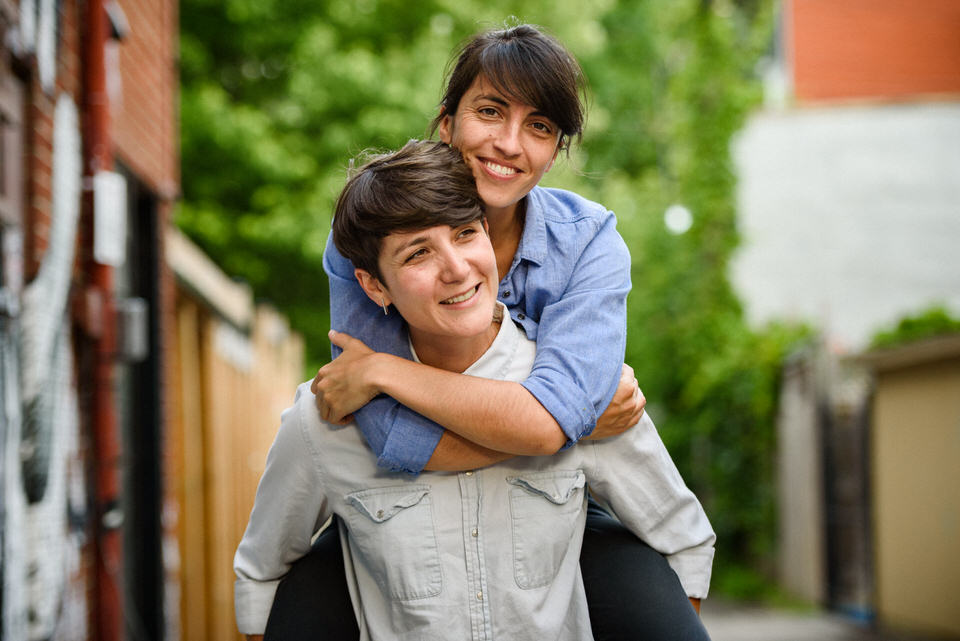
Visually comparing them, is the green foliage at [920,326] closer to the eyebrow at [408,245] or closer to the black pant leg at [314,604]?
the black pant leg at [314,604]

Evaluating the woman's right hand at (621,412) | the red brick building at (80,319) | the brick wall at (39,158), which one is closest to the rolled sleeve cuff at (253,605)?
the woman's right hand at (621,412)

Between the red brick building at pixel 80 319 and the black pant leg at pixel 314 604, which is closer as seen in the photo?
the black pant leg at pixel 314 604

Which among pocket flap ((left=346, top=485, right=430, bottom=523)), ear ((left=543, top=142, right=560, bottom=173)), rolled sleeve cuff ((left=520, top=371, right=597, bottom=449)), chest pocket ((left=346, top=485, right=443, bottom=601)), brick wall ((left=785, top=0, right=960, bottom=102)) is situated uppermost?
brick wall ((left=785, top=0, right=960, bottom=102))

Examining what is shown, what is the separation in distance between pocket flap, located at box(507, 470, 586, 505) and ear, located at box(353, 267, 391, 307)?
1.50 feet

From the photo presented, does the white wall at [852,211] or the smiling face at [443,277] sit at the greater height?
the white wall at [852,211]

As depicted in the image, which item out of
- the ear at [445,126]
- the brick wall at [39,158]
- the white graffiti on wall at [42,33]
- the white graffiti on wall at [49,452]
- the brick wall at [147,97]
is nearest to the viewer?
the ear at [445,126]

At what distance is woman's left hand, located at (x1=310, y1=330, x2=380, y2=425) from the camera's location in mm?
2129

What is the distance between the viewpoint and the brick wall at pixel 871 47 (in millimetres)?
19453

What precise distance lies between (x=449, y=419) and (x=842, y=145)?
14676 millimetres

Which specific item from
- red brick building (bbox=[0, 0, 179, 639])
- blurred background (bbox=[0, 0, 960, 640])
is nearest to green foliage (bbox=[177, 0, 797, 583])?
blurred background (bbox=[0, 0, 960, 640])

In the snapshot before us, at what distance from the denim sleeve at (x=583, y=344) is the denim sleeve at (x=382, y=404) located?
0.78 ft

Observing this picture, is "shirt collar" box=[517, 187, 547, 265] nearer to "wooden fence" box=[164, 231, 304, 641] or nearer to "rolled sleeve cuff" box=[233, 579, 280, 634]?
"rolled sleeve cuff" box=[233, 579, 280, 634]

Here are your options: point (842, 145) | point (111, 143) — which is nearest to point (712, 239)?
point (842, 145)

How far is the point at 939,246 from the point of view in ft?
49.9
